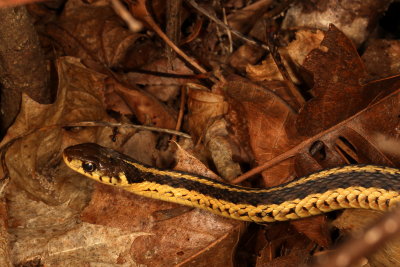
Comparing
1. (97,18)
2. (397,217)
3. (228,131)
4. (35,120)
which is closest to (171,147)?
(228,131)

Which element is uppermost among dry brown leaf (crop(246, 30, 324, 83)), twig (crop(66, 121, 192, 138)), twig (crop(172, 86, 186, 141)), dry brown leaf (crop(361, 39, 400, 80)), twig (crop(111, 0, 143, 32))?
twig (crop(111, 0, 143, 32))

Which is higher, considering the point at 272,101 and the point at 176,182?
the point at 272,101

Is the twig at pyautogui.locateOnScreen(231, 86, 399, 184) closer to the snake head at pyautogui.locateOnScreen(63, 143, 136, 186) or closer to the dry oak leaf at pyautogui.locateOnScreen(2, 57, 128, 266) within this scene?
the snake head at pyautogui.locateOnScreen(63, 143, 136, 186)

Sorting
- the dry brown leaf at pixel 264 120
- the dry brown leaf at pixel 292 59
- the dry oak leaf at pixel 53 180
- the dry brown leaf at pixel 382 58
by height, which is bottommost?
the dry oak leaf at pixel 53 180

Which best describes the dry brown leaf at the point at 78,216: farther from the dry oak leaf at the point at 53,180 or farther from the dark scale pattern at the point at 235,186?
the dark scale pattern at the point at 235,186

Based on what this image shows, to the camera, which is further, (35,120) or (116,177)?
(35,120)

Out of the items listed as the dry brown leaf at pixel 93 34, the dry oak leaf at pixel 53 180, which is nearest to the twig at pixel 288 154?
the dry oak leaf at pixel 53 180

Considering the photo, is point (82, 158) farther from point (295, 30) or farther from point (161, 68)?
point (295, 30)

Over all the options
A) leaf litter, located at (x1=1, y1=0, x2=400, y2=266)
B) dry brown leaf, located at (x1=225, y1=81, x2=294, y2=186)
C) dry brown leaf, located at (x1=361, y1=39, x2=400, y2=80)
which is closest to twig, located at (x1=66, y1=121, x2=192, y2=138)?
leaf litter, located at (x1=1, y1=0, x2=400, y2=266)
